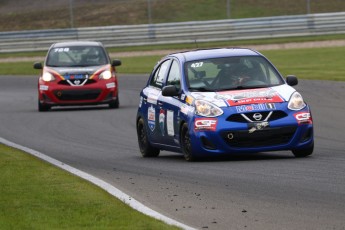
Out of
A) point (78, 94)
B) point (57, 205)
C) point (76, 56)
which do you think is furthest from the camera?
point (76, 56)

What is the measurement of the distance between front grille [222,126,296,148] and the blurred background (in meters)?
38.1

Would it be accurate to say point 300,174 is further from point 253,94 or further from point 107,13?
point 107,13

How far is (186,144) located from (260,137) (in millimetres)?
1003

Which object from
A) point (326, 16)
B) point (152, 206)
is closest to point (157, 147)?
point (152, 206)

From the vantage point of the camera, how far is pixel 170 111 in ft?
49.4

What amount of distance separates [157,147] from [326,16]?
3457cm

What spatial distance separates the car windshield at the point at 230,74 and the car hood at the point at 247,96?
9.0 inches

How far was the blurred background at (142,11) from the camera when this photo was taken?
173 ft

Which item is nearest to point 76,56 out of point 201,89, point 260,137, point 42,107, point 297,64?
point 42,107

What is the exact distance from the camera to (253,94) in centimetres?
1441

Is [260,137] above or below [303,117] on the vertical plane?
below

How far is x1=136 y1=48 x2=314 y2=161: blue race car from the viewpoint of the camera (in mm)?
14086

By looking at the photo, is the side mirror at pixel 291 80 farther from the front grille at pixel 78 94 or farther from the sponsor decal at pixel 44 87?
the sponsor decal at pixel 44 87

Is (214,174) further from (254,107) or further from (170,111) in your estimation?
(170,111)
